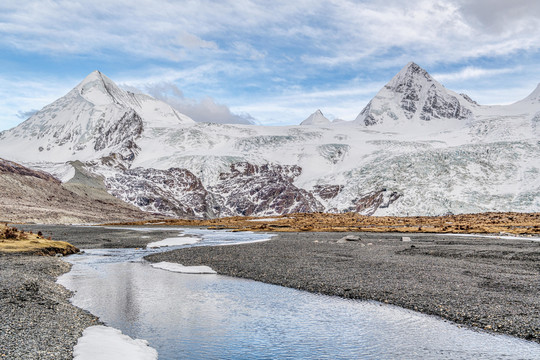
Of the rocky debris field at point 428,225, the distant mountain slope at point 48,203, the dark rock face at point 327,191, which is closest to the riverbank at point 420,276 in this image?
the rocky debris field at point 428,225

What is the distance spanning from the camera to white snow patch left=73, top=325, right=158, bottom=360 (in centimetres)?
1154

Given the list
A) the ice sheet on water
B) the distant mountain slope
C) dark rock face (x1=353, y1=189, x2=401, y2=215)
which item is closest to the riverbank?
the ice sheet on water

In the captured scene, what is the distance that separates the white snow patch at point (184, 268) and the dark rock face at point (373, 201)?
125m

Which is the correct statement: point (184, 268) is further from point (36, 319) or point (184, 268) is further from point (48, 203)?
point (48, 203)

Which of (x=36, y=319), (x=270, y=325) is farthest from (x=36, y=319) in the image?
(x=270, y=325)

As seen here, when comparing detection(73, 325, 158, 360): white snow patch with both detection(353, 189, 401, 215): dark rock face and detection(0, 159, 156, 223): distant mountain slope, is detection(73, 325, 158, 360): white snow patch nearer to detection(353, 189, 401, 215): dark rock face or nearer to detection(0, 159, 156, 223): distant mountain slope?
detection(0, 159, 156, 223): distant mountain slope

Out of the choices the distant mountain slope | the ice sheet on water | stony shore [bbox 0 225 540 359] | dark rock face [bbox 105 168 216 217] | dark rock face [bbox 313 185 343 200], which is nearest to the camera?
stony shore [bbox 0 225 540 359]

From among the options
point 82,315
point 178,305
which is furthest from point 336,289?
point 82,315

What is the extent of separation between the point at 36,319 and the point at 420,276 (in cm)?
1943

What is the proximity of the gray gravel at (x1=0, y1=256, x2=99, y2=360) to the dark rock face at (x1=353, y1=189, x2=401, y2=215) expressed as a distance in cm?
13744

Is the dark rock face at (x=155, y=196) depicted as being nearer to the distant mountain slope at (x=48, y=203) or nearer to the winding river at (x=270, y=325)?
the distant mountain slope at (x=48, y=203)

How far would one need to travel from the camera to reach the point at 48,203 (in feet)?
444

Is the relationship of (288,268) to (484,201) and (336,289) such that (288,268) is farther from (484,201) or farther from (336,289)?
(484,201)

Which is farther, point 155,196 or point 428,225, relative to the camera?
point 155,196
